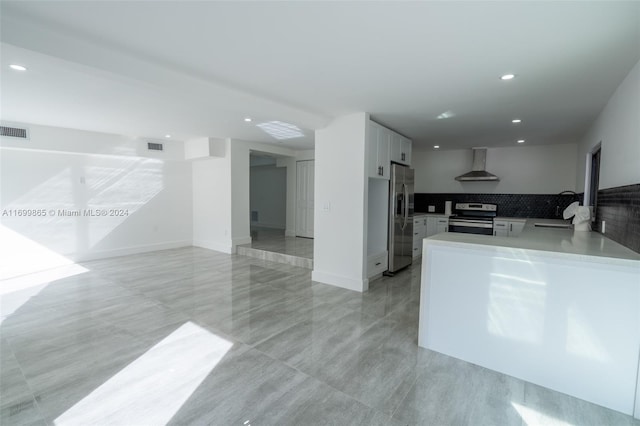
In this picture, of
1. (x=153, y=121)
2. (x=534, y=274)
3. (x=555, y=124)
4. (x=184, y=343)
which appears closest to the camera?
(x=534, y=274)

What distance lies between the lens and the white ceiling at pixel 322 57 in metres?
1.74

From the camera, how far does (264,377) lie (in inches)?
83.0

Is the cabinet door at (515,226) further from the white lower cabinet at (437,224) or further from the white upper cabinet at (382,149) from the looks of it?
the white upper cabinet at (382,149)

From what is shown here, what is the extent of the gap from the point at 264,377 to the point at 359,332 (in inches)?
41.5

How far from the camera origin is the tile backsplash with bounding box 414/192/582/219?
568cm

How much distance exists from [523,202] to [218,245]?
6636 millimetres

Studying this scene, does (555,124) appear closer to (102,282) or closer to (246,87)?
(246,87)

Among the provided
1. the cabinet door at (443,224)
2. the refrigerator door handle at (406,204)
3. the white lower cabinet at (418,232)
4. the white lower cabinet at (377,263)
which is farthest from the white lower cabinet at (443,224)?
the white lower cabinet at (377,263)

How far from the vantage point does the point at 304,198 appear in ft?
24.2

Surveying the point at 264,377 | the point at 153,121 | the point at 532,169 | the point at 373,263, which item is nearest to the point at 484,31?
A: the point at 264,377

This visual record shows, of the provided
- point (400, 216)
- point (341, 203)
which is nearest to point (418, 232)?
point (400, 216)

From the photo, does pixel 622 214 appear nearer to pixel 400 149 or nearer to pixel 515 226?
pixel 400 149

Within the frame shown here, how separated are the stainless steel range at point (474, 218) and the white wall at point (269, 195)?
15.7 ft

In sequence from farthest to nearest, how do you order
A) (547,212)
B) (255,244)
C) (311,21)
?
(255,244) → (547,212) → (311,21)
